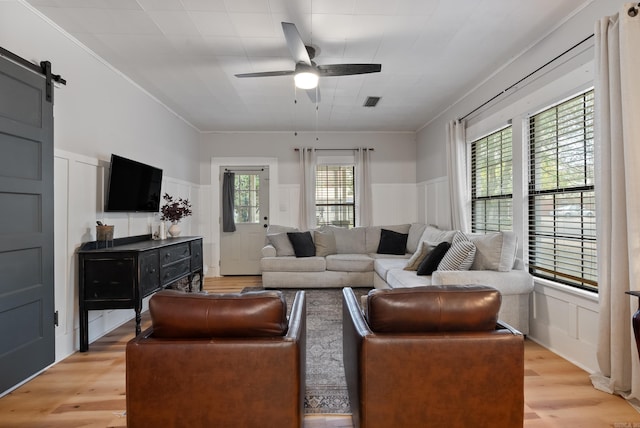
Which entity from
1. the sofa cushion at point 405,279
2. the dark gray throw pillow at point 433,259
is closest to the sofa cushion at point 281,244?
the sofa cushion at point 405,279

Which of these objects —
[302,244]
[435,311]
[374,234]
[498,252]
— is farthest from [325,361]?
[374,234]

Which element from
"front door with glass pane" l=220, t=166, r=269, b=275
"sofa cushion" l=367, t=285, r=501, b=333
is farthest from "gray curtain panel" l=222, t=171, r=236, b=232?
"sofa cushion" l=367, t=285, r=501, b=333

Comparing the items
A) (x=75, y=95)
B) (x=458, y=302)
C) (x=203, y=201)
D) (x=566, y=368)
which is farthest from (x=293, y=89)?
(x=566, y=368)

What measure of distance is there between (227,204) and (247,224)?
0.51m

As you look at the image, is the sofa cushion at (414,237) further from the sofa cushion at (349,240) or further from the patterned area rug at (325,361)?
the patterned area rug at (325,361)

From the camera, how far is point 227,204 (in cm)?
638

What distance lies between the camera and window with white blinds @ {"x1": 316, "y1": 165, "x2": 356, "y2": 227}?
21.3ft

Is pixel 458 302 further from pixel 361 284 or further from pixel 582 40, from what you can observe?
pixel 361 284

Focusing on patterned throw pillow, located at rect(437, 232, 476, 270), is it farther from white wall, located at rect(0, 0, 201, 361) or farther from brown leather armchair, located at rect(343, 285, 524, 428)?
white wall, located at rect(0, 0, 201, 361)

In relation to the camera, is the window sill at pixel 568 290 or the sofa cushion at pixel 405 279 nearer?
the window sill at pixel 568 290

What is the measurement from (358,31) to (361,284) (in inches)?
135

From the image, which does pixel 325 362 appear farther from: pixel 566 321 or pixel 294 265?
pixel 294 265

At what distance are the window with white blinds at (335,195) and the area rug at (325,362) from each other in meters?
2.27

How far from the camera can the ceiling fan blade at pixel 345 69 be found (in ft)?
9.48
